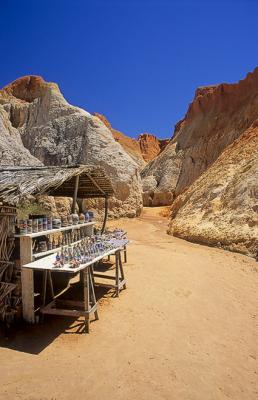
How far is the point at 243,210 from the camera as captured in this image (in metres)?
14.6

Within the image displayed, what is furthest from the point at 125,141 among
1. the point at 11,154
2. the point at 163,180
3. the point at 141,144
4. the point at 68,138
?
the point at 11,154

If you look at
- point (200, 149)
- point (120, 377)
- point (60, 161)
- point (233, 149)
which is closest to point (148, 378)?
point (120, 377)

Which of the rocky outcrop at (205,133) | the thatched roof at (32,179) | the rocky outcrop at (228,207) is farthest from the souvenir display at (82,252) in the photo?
the rocky outcrop at (205,133)

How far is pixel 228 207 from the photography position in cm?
1580

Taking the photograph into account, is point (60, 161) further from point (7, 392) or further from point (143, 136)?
point (143, 136)

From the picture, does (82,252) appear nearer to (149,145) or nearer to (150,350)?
(150,350)

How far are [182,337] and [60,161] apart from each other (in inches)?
741

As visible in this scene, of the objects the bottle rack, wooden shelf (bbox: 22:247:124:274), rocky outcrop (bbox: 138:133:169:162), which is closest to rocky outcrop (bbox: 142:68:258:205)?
wooden shelf (bbox: 22:247:124:274)

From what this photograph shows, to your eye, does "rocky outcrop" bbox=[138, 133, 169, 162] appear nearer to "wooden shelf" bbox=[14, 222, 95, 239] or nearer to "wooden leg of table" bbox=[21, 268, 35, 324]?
"wooden shelf" bbox=[14, 222, 95, 239]

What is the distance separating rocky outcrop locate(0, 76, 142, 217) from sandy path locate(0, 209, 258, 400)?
12830 millimetres

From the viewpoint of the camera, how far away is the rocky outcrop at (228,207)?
43.7ft

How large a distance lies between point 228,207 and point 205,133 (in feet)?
67.4

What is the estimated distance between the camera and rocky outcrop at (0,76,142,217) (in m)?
20.8

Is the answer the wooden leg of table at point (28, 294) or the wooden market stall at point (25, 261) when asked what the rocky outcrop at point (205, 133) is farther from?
the wooden leg of table at point (28, 294)
